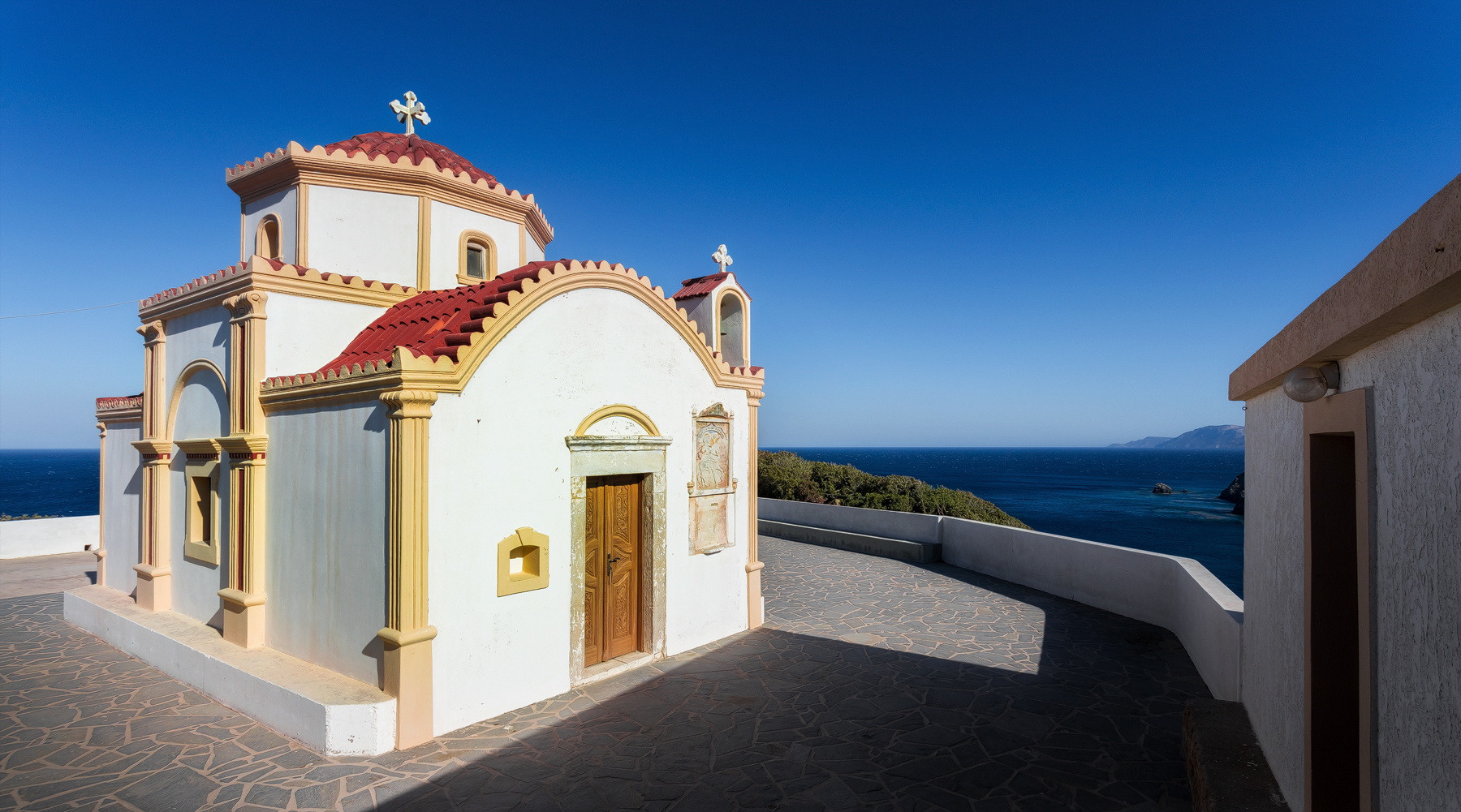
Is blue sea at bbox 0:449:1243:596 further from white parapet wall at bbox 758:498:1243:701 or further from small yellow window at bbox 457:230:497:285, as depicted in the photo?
small yellow window at bbox 457:230:497:285

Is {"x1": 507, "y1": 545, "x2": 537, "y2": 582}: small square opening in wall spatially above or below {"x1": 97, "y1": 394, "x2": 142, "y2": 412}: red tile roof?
below

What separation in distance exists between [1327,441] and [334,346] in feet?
28.1

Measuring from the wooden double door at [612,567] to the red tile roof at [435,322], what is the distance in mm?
2034

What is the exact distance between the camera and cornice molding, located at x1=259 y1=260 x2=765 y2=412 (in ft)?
18.6

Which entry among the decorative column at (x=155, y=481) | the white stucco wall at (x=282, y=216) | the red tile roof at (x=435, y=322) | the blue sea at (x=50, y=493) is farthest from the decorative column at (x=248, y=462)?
the blue sea at (x=50, y=493)

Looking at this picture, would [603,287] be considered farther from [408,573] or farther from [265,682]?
[265,682]

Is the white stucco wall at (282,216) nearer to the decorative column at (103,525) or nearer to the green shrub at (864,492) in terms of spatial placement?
the decorative column at (103,525)

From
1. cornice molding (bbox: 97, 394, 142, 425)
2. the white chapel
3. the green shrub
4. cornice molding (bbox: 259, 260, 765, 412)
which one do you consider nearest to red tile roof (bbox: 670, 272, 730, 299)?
the white chapel

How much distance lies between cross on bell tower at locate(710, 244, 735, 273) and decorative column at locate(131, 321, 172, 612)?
714cm

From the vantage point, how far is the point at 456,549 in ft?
19.3

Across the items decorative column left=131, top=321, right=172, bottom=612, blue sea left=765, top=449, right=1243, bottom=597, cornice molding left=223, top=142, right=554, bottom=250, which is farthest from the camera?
blue sea left=765, top=449, right=1243, bottom=597

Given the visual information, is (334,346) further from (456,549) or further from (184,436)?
(456,549)

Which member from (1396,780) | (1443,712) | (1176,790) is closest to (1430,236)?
(1443,712)

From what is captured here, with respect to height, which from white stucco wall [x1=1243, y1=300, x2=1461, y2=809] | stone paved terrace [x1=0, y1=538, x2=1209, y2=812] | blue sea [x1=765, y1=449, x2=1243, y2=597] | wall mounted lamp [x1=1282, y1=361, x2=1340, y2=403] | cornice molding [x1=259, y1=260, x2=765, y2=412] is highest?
cornice molding [x1=259, y1=260, x2=765, y2=412]
